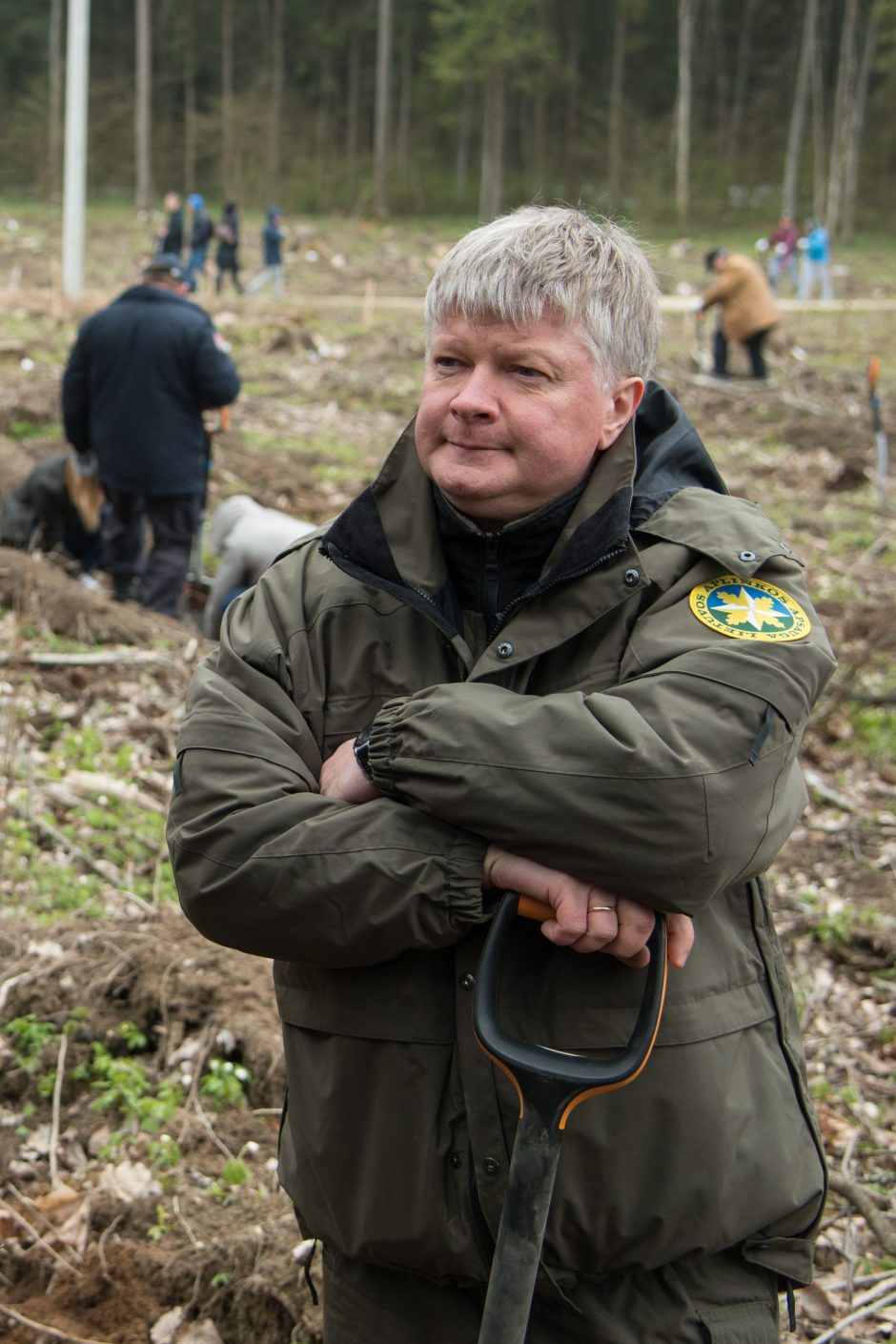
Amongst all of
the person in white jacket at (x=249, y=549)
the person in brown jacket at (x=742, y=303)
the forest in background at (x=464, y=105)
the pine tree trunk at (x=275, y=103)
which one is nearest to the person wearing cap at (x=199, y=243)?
the person in brown jacket at (x=742, y=303)

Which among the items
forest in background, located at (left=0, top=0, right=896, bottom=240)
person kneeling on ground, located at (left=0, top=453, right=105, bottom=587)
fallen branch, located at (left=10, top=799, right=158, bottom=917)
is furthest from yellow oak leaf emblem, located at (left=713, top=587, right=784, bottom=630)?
forest in background, located at (left=0, top=0, right=896, bottom=240)

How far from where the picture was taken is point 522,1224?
5.23 ft

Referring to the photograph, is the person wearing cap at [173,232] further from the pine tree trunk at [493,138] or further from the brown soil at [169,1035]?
the pine tree trunk at [493,138]

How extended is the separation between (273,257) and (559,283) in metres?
26.9

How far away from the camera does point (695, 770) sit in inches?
63.0

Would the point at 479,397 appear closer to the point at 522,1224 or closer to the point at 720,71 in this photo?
the point at 522,1224

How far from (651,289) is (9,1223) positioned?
2.58 m

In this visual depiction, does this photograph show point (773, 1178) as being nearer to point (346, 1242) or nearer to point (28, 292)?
point (346, 1242)

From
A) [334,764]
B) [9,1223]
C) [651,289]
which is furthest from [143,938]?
[651,289]

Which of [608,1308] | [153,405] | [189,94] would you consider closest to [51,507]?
[153,405]

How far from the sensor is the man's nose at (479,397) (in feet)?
5.86

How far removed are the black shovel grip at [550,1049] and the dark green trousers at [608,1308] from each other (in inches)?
12.7

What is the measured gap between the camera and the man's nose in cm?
179

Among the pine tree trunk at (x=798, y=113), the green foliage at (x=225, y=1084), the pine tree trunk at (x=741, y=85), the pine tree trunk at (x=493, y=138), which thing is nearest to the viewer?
the green foliage at (x=225, y=1084)
